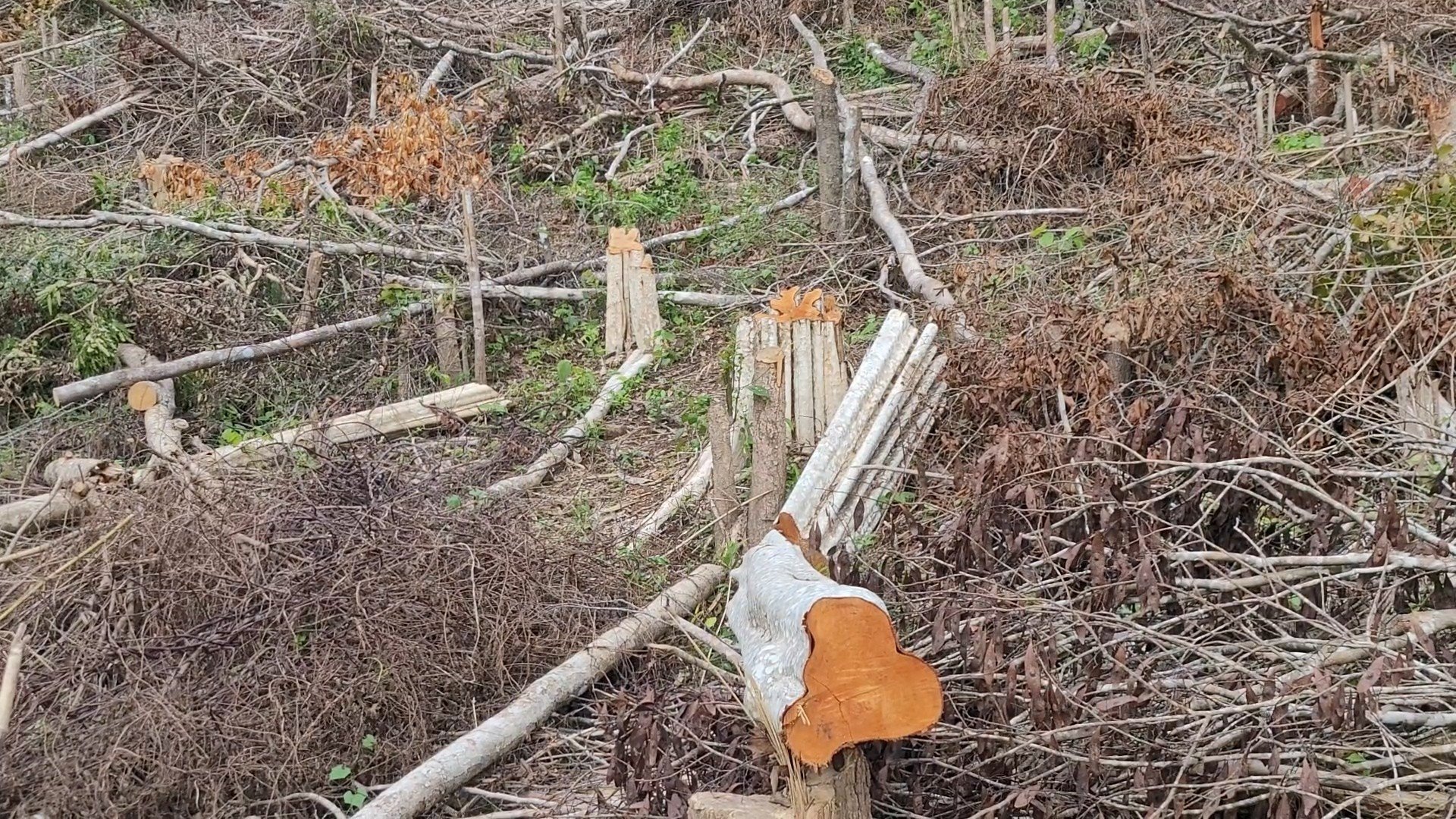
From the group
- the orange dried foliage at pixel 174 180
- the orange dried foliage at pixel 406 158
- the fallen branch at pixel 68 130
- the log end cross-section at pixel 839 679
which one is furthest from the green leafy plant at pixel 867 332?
the fallen branch at pixel 68 130

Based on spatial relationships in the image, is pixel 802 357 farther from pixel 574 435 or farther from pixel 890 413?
pixel 574 435

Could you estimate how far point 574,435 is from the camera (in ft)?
23.9

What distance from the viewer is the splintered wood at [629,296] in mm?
8180

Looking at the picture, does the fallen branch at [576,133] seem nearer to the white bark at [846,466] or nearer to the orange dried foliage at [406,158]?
the orange dried foliage at [406,158]

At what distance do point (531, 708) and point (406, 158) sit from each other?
6.82 m

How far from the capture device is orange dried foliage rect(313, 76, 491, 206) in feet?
34.3

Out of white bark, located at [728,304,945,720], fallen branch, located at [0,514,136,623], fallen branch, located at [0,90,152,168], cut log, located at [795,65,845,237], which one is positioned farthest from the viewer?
fallen branch, located at [0,90,152,168]

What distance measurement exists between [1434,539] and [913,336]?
9.64 ft

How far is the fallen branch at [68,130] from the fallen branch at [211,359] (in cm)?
444

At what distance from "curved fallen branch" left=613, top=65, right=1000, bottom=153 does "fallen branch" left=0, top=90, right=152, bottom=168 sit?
467 cm

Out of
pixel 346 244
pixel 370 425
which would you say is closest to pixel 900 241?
pixel 370 425

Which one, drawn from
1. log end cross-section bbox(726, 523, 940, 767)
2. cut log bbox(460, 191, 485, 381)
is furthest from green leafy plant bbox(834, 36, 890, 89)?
log end cross-section bbox(726, 523, 940, 767)

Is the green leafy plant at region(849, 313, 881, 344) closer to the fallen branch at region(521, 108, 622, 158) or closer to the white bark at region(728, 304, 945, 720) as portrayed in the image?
the white bark at region(728, 304, 945, 720)

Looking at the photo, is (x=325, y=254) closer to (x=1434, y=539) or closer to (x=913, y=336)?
(x=913, y=336)
